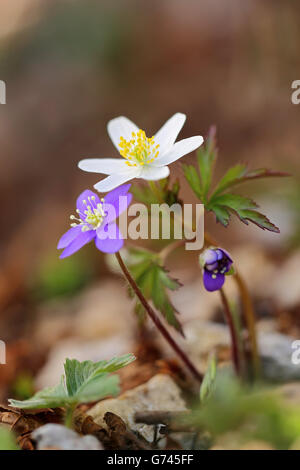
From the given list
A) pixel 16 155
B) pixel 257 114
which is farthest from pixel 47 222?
pixel 257 114

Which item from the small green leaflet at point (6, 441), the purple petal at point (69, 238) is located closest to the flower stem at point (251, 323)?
the purple petal at point (69, 238)

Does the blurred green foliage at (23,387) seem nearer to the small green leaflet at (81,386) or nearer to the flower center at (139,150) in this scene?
the small green leaflet at (81,386)

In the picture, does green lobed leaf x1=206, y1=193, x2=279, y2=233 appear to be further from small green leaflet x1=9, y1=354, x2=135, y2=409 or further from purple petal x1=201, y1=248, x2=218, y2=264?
small green leaflet x1=9, y1=354, x2=135, y2=409

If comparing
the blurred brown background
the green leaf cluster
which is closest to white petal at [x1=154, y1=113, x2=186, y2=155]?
the green leaf cluster

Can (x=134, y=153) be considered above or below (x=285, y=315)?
above

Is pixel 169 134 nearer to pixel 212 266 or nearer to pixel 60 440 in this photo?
pixel 212 266
